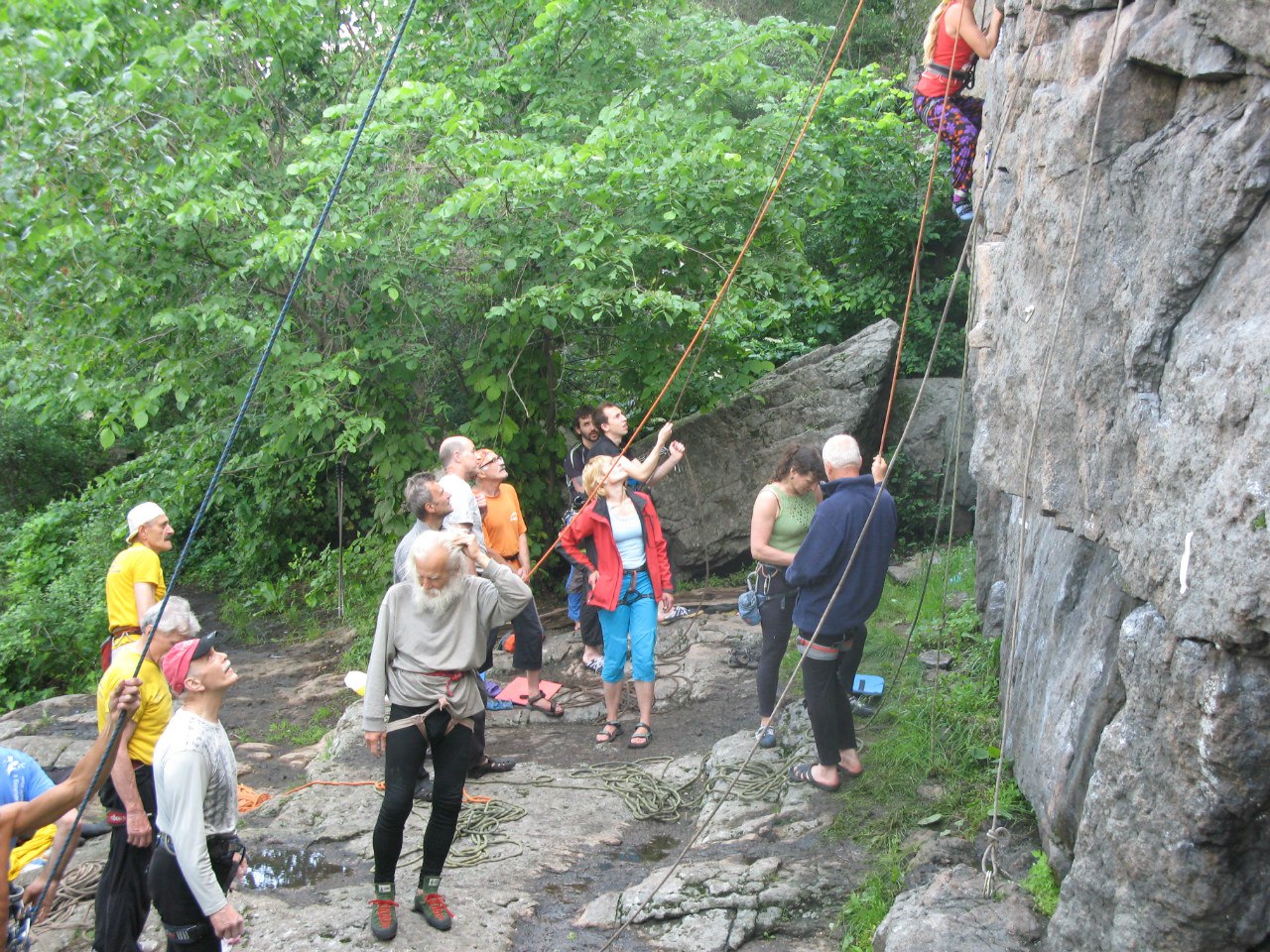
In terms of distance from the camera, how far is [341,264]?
26.0 ft

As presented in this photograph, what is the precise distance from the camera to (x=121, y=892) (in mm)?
3947

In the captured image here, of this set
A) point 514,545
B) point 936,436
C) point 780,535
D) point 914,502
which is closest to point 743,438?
point 914,502

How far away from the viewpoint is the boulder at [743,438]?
9.62 m

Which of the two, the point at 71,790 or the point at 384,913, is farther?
the point at 384,913

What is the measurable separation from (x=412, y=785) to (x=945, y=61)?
4691 millimetres

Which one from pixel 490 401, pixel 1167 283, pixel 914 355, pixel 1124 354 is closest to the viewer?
pixel 1167 283

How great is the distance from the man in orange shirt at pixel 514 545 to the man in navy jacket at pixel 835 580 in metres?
2.15

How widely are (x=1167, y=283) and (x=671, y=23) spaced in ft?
23.2

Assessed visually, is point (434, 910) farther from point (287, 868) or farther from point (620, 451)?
point (620, 451)

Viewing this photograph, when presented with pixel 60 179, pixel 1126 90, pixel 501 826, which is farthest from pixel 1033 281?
pixel 60 179

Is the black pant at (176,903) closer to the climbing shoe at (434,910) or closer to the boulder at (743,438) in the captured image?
the climbing shoe at (434,910)

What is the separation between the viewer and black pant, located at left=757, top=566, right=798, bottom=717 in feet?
18.9

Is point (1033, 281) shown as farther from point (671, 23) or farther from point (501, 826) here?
point (671, 23)

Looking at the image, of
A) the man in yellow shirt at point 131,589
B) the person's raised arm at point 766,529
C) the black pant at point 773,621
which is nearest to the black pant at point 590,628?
the black pant at point 773,621
